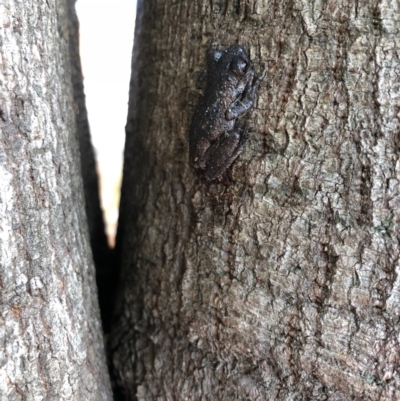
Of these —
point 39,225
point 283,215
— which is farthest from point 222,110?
point 39,225

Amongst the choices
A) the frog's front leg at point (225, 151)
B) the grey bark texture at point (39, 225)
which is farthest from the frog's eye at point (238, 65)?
the grey bark texture at point (39, 225)

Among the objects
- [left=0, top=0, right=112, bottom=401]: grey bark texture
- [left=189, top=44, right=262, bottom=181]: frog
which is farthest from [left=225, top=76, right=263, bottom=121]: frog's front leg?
[left=0, top=0, right=112, bottom=401]: grey bark texture

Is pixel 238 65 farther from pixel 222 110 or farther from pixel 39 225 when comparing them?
pixel 39 225

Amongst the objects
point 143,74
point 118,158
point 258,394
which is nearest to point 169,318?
point 258,394

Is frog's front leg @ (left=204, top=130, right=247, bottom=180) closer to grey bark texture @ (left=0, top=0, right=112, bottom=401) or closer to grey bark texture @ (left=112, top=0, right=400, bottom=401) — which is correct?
grey bark texture @ (left=112, top=0, right=400, bottom=401)

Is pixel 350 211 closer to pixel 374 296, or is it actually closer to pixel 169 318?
pixel 374 296

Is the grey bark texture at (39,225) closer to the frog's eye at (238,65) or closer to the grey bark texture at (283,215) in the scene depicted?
the grey bark texture at (283,215)

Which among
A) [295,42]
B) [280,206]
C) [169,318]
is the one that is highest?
[295,42]
